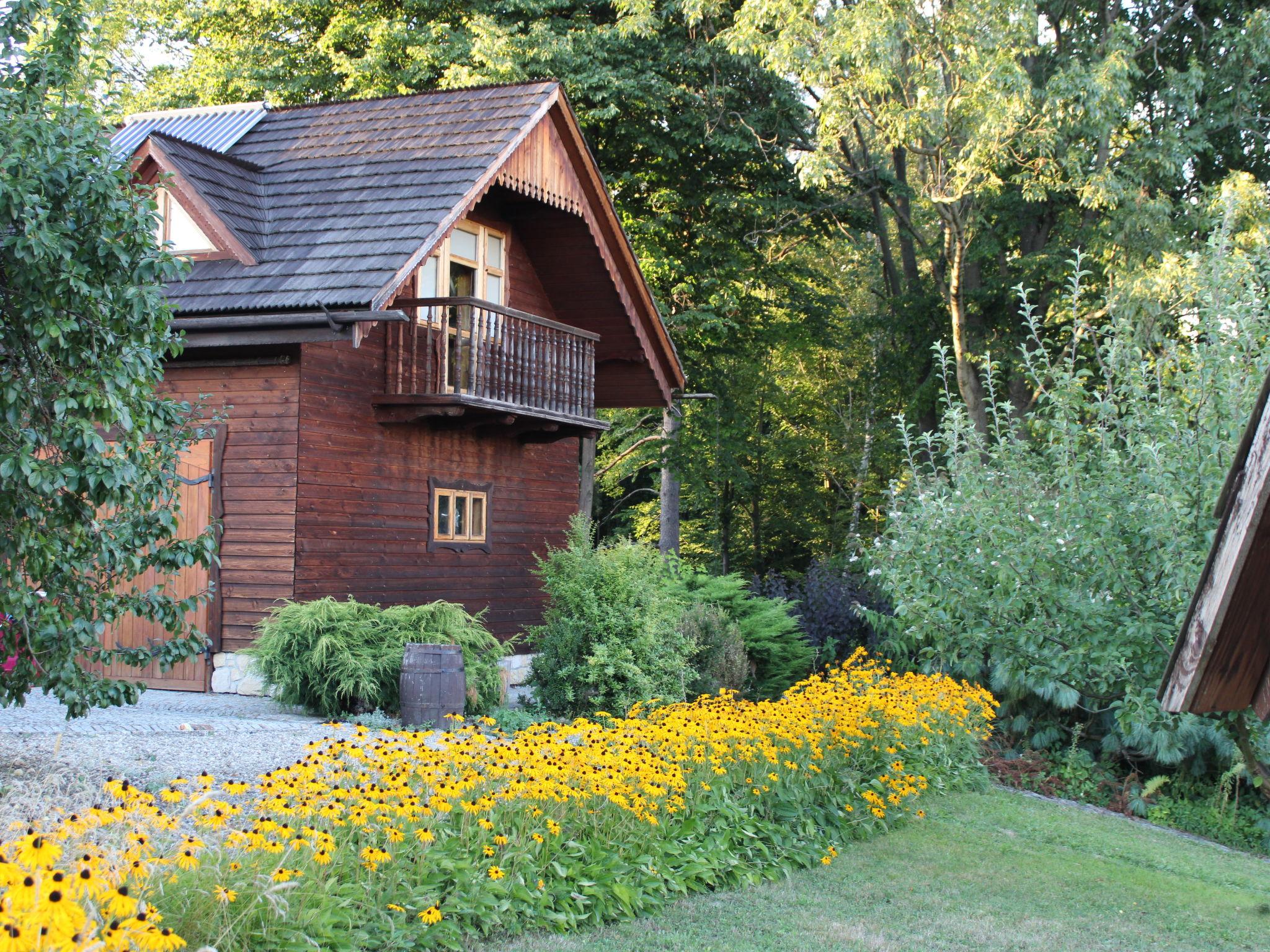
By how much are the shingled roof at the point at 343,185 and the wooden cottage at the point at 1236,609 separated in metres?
9.96

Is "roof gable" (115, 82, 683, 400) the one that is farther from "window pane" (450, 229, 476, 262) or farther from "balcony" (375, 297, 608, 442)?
"window pane" (450, 229, 476, 262)

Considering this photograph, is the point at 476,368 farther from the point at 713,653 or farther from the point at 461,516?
the point at 713,653

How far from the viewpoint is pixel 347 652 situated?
1102 centimetres

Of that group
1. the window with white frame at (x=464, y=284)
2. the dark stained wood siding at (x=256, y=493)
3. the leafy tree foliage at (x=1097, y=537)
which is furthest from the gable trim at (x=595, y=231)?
the leafy tree foliage at (x=1097, y=537)

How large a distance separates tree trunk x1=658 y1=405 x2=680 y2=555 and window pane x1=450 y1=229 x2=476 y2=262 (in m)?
7.74

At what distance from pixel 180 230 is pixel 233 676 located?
188 inches

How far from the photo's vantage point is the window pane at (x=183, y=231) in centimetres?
1323

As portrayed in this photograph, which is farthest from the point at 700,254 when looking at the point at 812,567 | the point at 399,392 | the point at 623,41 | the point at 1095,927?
the point at 1095,927

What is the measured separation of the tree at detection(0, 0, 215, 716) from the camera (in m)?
6.16

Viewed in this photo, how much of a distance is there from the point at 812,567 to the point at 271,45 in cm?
1523

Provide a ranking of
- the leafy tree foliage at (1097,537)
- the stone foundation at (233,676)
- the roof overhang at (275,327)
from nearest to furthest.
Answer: the leafy tree foliage at (1097,537) < the roof overhang at (275,327) < the stone foundation at (233,676)

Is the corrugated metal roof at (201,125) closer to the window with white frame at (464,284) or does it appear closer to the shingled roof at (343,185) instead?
the shingled roof at (343,185)

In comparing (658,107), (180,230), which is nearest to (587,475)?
(658,107)

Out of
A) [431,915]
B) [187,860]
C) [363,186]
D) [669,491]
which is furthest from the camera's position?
[669,491]
